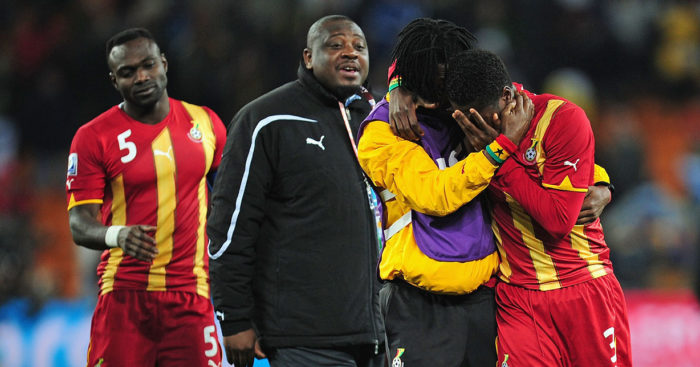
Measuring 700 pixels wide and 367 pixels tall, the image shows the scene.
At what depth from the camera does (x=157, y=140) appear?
18.2 ft

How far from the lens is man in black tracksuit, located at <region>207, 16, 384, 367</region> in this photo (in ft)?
14.5

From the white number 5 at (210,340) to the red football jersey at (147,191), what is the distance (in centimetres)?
23

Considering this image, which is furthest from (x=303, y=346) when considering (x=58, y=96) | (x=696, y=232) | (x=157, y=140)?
(x=58, y=96)

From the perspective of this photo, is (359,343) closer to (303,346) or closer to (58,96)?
(303,346)

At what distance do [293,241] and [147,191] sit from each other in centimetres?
134

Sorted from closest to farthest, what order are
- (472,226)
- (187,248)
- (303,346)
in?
(472,226) < (303,346) < (187,248)

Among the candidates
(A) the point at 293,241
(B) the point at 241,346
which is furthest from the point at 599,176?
(B) the point at 241,346

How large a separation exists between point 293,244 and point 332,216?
9.4 inches

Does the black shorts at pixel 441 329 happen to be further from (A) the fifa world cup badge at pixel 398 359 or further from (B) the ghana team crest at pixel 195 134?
(B) the ghana team crest at pixel 195 134

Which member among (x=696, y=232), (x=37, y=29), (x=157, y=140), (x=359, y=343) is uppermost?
(x=37, y=29)

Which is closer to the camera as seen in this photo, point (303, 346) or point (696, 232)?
point (303, 346)

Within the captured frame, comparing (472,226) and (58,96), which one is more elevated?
(58,96)

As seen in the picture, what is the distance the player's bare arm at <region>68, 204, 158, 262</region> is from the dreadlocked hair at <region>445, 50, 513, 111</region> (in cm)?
200

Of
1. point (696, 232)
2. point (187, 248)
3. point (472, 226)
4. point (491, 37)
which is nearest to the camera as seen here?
point (472, 226)
